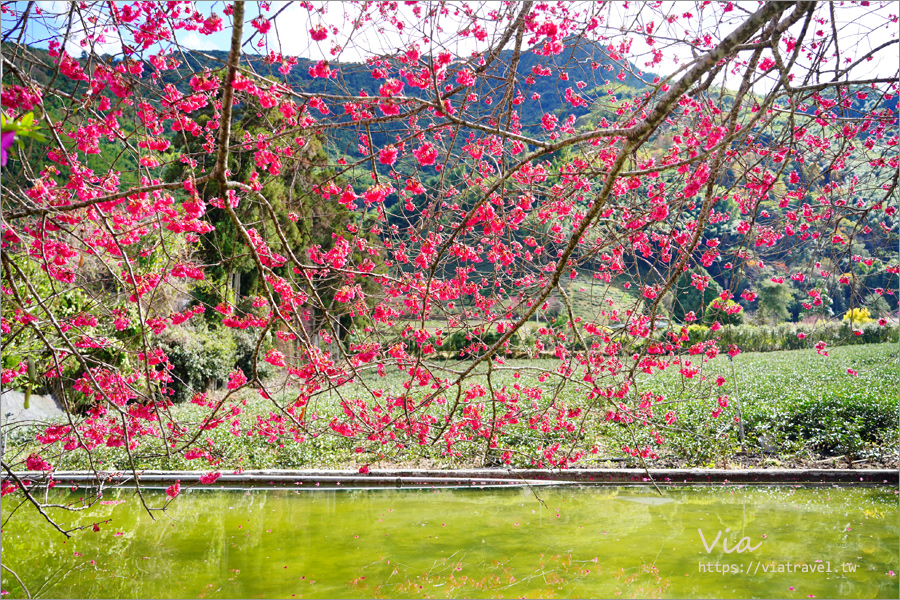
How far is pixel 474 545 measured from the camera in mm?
4246

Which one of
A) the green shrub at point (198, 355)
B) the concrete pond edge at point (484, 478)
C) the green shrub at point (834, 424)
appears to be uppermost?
the green shrub at point (834, 424)

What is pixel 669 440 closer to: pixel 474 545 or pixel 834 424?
pixel 834 424

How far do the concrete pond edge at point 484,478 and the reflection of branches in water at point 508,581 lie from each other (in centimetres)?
158

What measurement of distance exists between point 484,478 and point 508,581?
76.8 inches

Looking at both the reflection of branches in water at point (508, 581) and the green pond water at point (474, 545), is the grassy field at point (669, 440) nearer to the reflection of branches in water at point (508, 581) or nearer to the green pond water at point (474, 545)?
the green pond water at point (474, 545)

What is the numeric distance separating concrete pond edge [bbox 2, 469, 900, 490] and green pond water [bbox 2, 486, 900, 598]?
10 cm

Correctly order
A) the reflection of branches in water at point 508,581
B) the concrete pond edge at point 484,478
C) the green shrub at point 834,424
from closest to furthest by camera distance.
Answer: the reflection of branches in water at point 508,581 → the concrete pond edge at point 484,478 → the green shrub at point 834,424

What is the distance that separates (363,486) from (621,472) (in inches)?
96.6

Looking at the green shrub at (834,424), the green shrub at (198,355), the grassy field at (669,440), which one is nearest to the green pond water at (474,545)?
the grassy field at (669,440)

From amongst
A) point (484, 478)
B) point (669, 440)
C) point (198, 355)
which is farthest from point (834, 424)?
point (198, 355)

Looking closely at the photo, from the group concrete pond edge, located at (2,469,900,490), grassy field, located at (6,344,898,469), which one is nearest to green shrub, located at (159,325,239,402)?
grassy field, located at (6,344,898,469)

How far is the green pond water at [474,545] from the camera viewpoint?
357 cm

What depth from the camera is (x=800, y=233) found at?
410 cm

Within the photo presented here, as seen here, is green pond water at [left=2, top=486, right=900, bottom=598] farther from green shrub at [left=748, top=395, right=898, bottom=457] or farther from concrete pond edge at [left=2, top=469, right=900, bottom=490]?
green shrub at [left=748, top=395, right=898, bottom=457]
